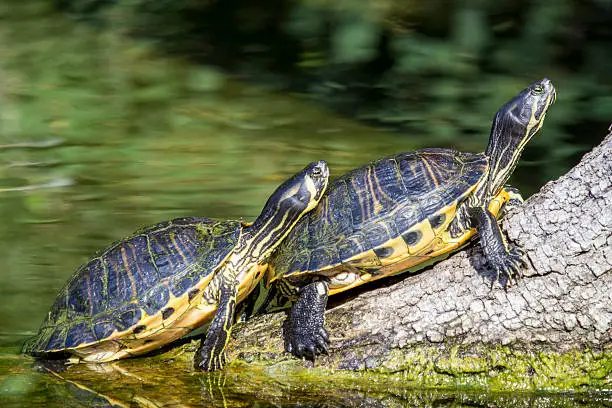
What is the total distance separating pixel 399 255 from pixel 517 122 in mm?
962

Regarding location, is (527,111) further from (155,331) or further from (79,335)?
(79,335)

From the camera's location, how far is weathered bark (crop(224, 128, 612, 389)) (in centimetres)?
349

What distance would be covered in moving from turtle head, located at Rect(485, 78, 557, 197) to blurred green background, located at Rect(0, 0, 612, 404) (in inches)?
93.2

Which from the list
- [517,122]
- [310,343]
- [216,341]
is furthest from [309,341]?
[517,122]

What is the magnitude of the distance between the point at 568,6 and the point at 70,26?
20.1ft

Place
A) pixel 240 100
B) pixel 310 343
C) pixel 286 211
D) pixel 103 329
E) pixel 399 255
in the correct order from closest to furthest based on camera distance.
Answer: pixel 310 343 < pixel 103 329 < pixel 399 255 < pixel 286 211 < pixel 240 100

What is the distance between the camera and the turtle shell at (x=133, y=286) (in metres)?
3.78

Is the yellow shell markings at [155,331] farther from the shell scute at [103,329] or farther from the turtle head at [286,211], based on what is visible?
the turtle head at [286,211]

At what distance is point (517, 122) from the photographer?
4.20 meters

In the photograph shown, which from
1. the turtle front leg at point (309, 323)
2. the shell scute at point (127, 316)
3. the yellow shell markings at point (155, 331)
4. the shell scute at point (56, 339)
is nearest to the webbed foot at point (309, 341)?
the turtle front leg at point (309, 323)

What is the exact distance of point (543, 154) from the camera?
23.1 feet

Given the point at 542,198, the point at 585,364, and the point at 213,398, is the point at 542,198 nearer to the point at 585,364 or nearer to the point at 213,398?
the point at 585,364

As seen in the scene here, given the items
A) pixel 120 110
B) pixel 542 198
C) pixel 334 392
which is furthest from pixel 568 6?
pixel 334 392

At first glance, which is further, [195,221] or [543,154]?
[543,154]
